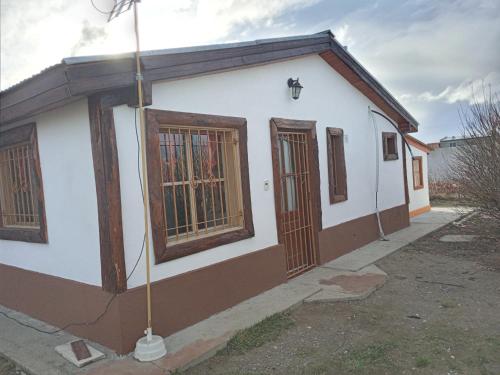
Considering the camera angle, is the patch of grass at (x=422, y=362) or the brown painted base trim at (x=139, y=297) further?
the brown painted base trim at (x=139, y=297)

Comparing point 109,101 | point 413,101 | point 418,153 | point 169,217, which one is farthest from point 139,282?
point 413,101

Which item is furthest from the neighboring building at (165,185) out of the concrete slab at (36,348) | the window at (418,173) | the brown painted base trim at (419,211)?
the window at (418,173)

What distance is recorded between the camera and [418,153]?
1336 cm

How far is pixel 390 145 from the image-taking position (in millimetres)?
10219

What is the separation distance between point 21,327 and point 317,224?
4462mm

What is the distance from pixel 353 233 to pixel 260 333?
422 centimetres

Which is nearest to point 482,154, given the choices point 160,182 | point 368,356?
point 368,356

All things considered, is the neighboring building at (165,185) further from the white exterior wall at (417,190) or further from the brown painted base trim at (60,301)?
the white exterior wall at (417,190)

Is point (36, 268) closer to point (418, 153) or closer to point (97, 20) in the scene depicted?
point (97, 20)

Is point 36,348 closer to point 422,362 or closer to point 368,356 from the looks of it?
point 368,356

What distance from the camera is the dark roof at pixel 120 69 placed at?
3596mm

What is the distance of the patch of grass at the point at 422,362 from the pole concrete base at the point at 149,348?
2.26 meters

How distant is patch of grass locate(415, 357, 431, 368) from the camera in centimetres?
352

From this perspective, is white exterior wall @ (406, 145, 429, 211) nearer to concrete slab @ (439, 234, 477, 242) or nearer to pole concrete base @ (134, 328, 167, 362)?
concrete slab @ (439, 234, 477, 242)
